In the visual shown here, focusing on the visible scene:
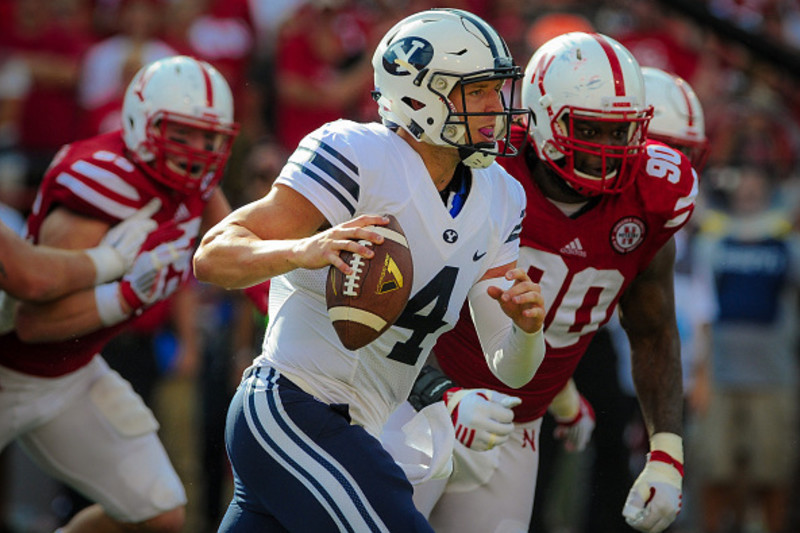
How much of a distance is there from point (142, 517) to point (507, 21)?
15.9 ft

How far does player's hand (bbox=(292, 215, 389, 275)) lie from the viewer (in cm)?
307

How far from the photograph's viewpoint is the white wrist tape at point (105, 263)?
4773mm

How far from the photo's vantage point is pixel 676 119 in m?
5.13

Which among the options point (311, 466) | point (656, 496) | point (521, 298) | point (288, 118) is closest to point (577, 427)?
point (656, 496)

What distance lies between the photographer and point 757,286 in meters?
7.52

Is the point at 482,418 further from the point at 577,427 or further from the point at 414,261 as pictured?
the point at 577,427

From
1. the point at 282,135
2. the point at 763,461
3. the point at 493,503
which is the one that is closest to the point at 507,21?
the point at 282,135

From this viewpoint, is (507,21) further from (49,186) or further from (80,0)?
(49,186)

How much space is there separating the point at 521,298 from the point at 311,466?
72 cm

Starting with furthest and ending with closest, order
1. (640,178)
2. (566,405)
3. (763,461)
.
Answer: (763,461)
(566,405)
(640,178)

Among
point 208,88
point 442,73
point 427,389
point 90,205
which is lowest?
point 90,205

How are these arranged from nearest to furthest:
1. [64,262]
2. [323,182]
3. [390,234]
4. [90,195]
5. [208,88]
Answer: [390,234], [323,182], [64,262], [90,195], [208,88]

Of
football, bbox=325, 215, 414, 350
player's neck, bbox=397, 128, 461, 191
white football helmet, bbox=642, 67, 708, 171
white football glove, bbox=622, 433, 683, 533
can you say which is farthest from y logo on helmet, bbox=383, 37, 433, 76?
white football helmet, bbox=642, 67, 708, 171

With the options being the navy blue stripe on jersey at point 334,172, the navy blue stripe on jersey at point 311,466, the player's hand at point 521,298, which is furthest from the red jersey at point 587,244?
the navy blue stripe on jersey at point 311,466
